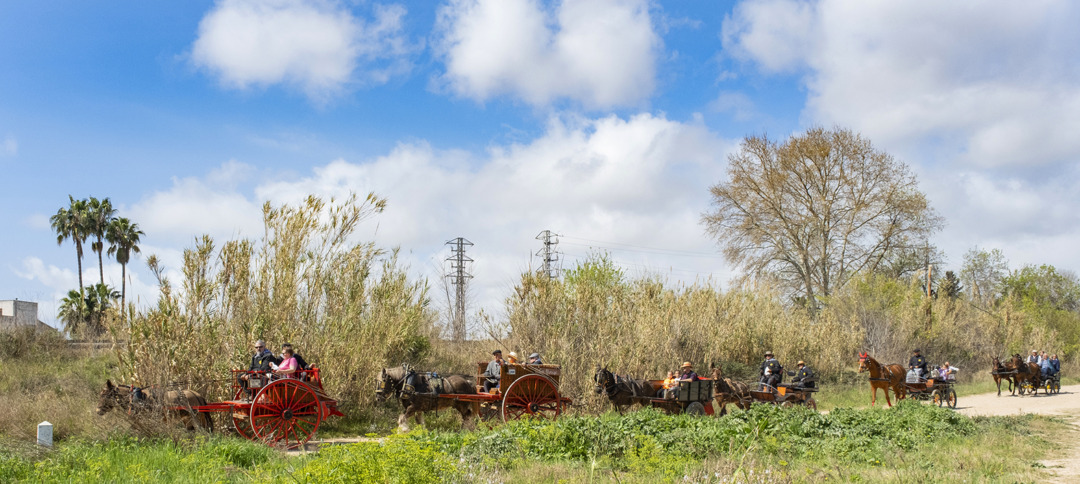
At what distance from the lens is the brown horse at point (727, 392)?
15.7 meters

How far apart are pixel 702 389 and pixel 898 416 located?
3554 mm

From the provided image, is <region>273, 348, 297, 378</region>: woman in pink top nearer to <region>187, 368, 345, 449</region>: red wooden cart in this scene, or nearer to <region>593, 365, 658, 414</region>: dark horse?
<region>187, 368, 345, 449</region>: red wooden cart

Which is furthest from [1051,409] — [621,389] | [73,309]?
[73,309]

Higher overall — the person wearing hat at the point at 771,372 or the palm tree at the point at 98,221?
the palm tree at the point at 98,221

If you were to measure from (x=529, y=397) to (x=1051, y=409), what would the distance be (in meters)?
14.4

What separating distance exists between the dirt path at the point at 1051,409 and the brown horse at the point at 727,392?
5265mm

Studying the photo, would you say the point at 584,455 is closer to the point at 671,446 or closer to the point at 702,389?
the point at 671,446

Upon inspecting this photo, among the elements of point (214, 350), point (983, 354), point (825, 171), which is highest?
point (825, 171)

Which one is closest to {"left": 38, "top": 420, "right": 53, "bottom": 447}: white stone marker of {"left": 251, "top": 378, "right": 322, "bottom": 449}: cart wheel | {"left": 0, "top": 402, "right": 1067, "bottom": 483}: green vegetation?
{"left": 0, "top": 402, "right": 1067, "bottom": 483}: green vegetation

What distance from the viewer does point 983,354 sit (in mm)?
36406

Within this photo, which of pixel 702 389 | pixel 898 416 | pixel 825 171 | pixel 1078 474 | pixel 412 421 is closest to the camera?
pixel 1078 474

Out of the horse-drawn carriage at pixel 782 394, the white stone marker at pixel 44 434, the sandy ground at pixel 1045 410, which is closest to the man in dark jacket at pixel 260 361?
the sandy ground at pixel 1045 410

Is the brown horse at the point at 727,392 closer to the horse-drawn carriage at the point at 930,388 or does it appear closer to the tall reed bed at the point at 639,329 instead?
the tall reed bed at the point at 639,329

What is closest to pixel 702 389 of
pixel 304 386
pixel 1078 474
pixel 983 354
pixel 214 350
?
pixel 1078 474
